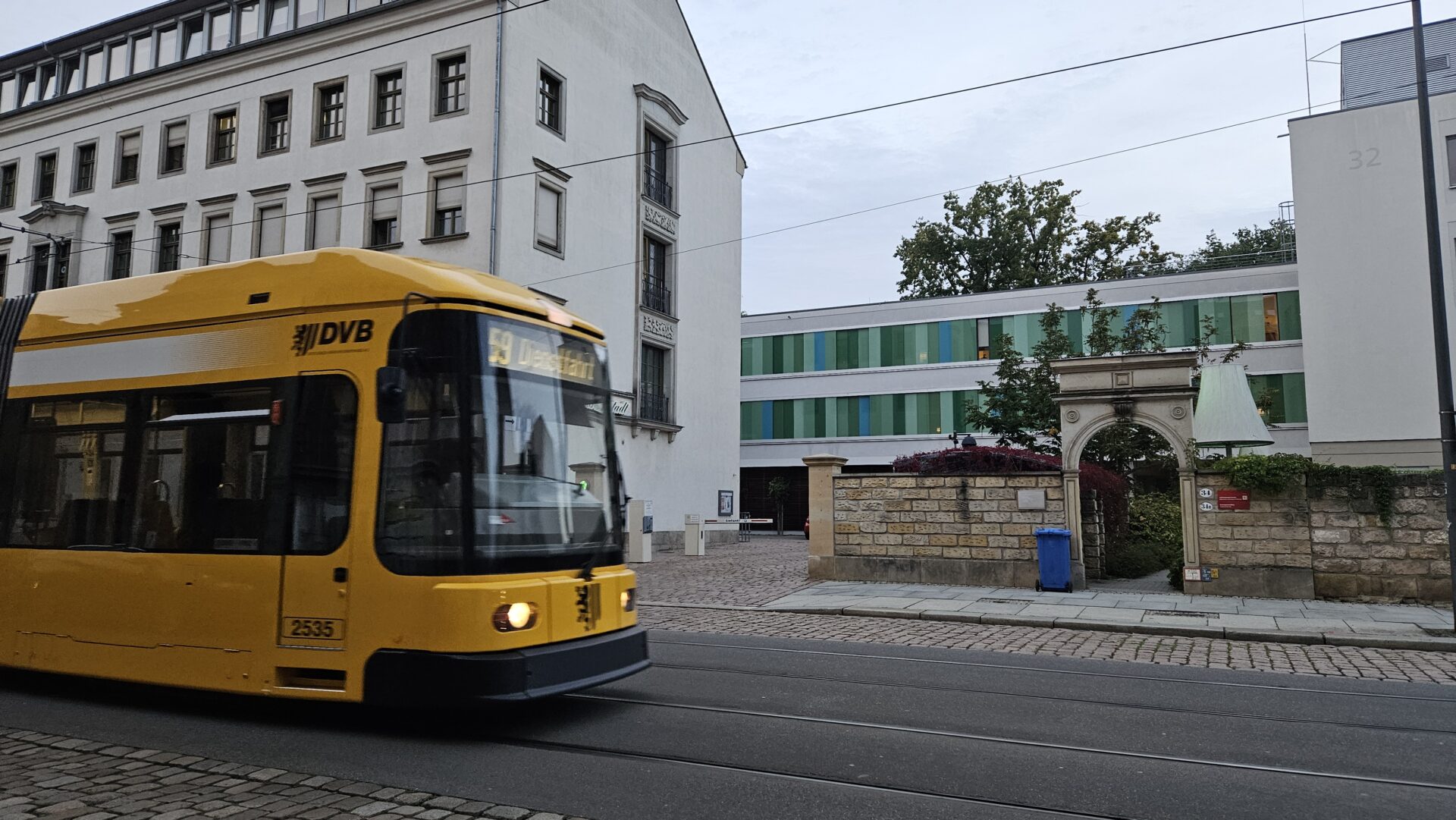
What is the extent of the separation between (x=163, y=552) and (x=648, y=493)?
81.2ft

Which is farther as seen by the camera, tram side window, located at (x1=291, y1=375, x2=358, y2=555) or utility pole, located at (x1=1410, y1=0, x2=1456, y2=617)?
utility pole, located at (x1=1410, y1=0, x2=1456, y2=617)

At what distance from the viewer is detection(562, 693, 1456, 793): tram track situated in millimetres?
5757

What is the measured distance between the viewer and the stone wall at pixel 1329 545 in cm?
1467

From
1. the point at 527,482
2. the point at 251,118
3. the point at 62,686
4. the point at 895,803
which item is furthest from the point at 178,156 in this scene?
the point at 895,803

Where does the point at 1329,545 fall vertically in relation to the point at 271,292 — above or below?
below

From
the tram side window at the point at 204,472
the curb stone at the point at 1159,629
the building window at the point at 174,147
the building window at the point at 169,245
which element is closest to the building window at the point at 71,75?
the building window at the point at 174,147

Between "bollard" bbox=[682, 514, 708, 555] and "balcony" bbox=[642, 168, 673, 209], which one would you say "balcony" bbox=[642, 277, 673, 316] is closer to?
"balcony" bbox=[642, 168, 673, 209]

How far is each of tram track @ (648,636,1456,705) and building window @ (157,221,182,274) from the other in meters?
26.8

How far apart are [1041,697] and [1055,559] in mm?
8714

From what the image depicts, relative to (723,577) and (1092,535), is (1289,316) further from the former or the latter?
(723,577)

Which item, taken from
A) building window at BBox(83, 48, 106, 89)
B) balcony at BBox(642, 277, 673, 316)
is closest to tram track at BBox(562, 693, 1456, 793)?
balcony at BBox(642, 277, 673, 316)

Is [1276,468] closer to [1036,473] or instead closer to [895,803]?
[1036,473]

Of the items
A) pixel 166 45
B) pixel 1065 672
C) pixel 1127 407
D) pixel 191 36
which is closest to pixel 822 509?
pixel 1127 407

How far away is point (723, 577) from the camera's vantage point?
2055 cm
